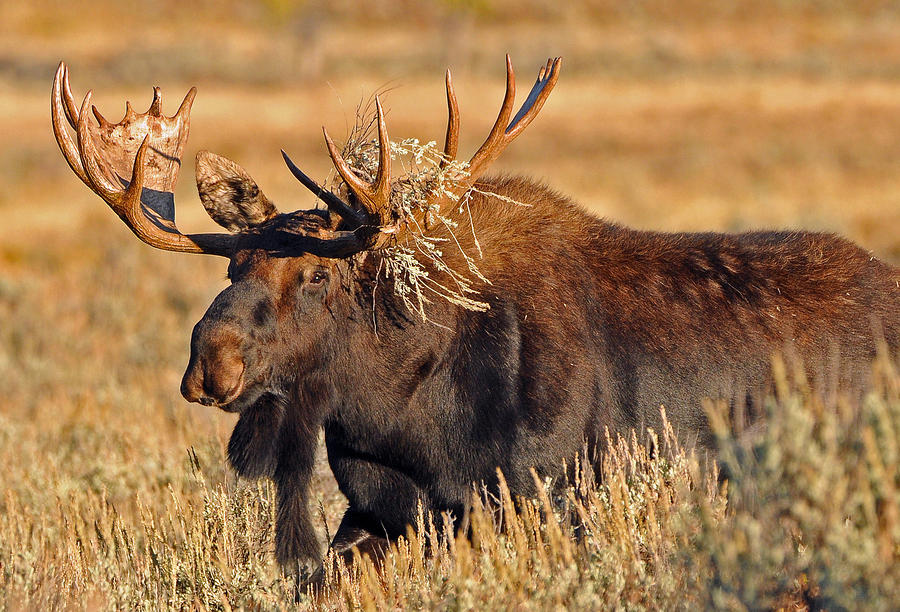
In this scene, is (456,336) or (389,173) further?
(456,336)

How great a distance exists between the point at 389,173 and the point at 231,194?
1088 millimetres

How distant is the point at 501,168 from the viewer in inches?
978

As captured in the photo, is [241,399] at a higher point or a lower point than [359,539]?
higher

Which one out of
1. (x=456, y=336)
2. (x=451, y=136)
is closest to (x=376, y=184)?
(x=451, y=136)

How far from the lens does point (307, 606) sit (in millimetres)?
4309

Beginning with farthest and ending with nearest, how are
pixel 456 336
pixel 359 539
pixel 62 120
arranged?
pixel 359 539 → pixel 62 120 → pixel 456 336

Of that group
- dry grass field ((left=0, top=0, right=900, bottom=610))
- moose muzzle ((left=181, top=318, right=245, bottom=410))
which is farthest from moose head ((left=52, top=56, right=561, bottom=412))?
dry grass field ((left=0, top=0, right=900, bottom=610))

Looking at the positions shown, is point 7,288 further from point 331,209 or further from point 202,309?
point 331,209

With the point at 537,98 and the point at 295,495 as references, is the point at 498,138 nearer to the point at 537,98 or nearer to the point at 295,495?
the point at 537,98

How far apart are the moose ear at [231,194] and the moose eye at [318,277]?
53cm

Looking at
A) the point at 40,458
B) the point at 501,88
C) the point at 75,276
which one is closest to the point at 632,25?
the point at 501,88

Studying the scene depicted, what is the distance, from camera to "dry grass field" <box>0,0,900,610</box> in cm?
328

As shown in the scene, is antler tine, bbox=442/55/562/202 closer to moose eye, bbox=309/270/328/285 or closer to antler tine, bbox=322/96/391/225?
antler tine, bbox=322/96/391/225

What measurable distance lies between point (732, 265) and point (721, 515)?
5.48 feet
